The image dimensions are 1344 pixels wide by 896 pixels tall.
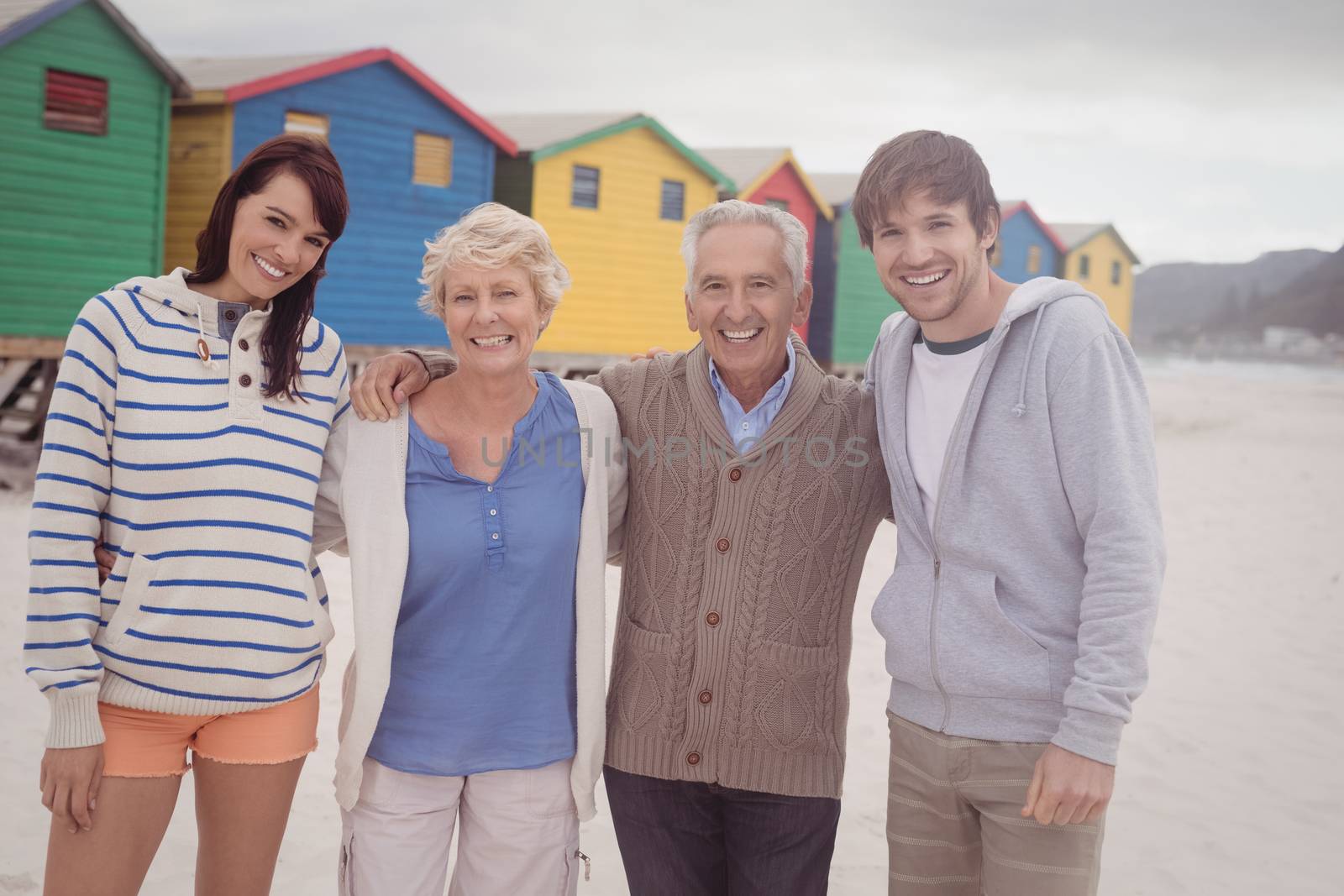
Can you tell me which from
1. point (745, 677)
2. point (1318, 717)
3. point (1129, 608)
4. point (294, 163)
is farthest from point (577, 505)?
point (1318, 717)

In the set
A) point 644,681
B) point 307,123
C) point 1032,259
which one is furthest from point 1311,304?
point 644,681

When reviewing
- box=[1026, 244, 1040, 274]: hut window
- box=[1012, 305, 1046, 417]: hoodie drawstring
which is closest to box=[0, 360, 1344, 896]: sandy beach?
box=[1012, 305, 1046, 417]: hoodie drawstring

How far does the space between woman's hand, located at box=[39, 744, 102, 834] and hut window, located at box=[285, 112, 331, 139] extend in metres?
12.9

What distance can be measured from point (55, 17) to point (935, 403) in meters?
12.6

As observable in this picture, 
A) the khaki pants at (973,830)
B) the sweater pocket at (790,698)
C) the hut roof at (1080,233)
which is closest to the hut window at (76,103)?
the sweater pocket at (790,698)

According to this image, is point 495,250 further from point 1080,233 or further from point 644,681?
point 1080,233

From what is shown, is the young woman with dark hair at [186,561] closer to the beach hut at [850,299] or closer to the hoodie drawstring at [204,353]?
the hoodie drawstring at [204,353]

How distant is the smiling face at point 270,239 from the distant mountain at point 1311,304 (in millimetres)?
94629

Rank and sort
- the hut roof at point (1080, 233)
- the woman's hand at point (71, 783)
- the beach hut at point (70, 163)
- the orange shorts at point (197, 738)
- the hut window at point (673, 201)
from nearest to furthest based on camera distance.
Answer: the woman's hand at point (71, 783) < the orange shorts at point (197, 738) < the beach hut at point (70, 163) < the hut window at point (673, 201) < the hut roof at point (1080, 233)

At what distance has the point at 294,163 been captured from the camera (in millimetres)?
2623

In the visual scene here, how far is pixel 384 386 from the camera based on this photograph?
2705 millimetres

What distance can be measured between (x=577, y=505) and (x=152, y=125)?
40.2 ft

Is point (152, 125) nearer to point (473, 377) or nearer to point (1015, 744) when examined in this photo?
point (473, 377)

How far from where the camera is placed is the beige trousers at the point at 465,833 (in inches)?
106
